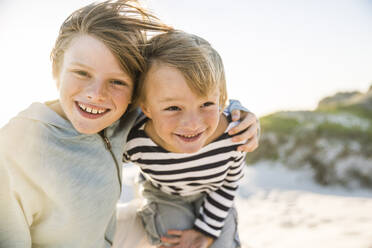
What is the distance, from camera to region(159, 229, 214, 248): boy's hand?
6.45ft

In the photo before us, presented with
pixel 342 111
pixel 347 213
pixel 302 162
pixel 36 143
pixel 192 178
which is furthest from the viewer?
pixel 342 111

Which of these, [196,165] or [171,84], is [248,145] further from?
[171,84]

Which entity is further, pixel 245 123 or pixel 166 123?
pixel 245 123

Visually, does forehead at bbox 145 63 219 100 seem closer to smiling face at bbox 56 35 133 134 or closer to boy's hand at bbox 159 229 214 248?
smiling face at bbox 56 35 133 134

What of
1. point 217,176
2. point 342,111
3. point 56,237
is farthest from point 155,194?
point 342,111

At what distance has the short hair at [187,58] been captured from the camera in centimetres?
144

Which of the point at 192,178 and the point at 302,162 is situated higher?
the point at 192,178

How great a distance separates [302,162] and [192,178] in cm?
337

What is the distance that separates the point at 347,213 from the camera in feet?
9.73

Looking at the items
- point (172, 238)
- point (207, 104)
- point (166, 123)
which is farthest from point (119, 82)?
point (172, 238)

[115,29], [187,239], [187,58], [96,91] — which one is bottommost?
[187,239]

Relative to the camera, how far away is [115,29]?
1.36 meters

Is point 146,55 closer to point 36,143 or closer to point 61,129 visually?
point 61,129

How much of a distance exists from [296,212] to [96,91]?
287 centimetres
